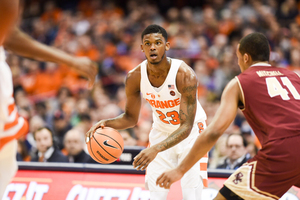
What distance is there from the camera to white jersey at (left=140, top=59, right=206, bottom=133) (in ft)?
12.9

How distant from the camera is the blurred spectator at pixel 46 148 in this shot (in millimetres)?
5668

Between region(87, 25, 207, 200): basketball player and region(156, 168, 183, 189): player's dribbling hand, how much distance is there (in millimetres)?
1046

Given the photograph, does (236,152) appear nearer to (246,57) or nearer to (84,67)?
(246,57)

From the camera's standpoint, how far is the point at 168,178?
258 centimetres

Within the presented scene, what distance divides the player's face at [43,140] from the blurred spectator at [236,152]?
2.88 metres

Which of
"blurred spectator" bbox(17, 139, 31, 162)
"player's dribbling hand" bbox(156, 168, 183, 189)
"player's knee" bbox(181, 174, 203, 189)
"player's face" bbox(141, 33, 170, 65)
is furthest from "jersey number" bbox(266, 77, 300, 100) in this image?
"blurred spectator" bbox(17, 139, 31, 162)

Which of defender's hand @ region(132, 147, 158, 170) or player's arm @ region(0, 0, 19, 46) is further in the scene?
defender's hand @ region(132, 147, 158, 170)

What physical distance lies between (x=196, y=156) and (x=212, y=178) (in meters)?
2.19

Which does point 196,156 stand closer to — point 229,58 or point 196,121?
point 196,121

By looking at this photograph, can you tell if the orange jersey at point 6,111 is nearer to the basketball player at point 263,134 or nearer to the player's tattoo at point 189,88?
the basketball player at point 263,134

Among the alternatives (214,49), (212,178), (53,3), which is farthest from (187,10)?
(212,178)

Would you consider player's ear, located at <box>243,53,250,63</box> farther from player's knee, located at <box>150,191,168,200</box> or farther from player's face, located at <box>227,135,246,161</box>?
player's face, located at <box>227,135,246,161</box>

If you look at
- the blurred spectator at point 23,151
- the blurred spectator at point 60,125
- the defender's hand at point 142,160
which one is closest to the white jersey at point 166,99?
the defender's hand at point 142,160

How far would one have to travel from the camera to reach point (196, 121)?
4133 millimetres
